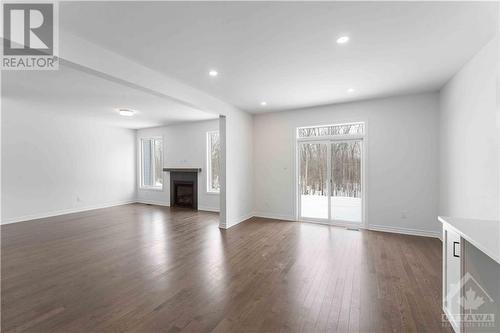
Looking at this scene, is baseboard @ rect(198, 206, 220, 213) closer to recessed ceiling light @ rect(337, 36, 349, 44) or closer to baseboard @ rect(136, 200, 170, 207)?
baseboard @ rect(136, 200, 170, 207)

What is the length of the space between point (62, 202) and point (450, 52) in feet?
30.2

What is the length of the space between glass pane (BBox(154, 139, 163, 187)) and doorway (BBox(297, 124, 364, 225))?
538 cm

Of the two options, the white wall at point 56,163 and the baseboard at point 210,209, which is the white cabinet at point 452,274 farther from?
the white wall at point 56,163

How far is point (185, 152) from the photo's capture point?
7238 mm

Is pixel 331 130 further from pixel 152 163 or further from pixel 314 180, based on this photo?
pixel 152 163

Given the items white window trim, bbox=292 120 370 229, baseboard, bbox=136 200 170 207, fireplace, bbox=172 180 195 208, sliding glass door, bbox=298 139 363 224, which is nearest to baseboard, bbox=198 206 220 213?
fireplace, bbox=172 180 195 208

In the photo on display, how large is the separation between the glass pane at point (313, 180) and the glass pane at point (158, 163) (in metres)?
5.43

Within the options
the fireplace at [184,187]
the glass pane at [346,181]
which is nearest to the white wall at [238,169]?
the fireplace at [184,187]

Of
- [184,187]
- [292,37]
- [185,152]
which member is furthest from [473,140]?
[184,187]

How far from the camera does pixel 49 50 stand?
2.09 metres

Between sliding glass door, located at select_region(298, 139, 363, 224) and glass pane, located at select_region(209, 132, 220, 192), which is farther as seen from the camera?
glass pane, located at select_region(209, 132, 220, 192)

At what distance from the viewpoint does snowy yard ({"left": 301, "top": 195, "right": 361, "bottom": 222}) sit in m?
4.84

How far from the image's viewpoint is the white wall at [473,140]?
2297 millimetres

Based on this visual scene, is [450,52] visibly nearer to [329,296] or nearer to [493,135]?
[493,135]
